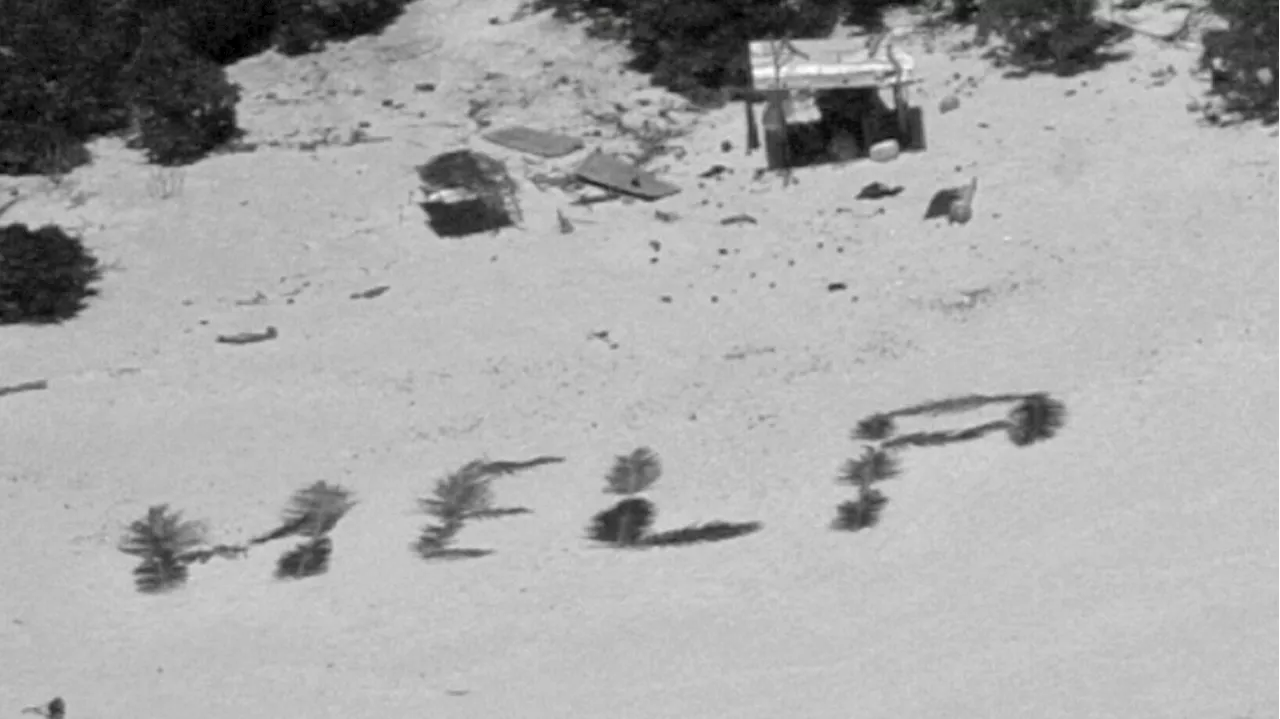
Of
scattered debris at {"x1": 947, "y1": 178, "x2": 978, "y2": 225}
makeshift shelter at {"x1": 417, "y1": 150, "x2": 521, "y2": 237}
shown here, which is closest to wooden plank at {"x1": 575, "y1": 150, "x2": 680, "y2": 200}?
makeshift shelter at {"x1": 417, "y1": 150, "x2": 521, "y2": 237}

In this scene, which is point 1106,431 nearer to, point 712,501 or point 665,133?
point 712,501

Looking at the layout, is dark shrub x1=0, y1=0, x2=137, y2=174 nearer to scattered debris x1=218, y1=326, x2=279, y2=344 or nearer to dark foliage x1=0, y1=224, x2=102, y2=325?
dark foliage x1=0, y1=224, x2=102, y2=325

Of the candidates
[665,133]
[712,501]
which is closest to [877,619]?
[712,501]

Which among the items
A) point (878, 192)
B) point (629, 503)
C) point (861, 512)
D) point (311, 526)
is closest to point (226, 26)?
point (878, 192)

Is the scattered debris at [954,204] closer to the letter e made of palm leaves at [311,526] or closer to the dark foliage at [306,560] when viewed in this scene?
the letter e made of palm leaves at [311,526]

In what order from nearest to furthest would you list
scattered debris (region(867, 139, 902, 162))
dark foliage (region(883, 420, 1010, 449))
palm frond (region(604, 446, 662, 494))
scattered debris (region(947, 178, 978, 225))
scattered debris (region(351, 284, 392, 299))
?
dark foliage (region(883, 420, 1010, 449)) < palm frond (region(604, 446, 662, 494)) < scattered debris (region(947, 178, 978, 225)) < scattered debris (region(351, 284, 392, 299)) < scattered debris (region(867, 139, 902, 162))

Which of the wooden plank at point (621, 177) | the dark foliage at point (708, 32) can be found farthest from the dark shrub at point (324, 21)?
the wooden plank at point (621, 177)
